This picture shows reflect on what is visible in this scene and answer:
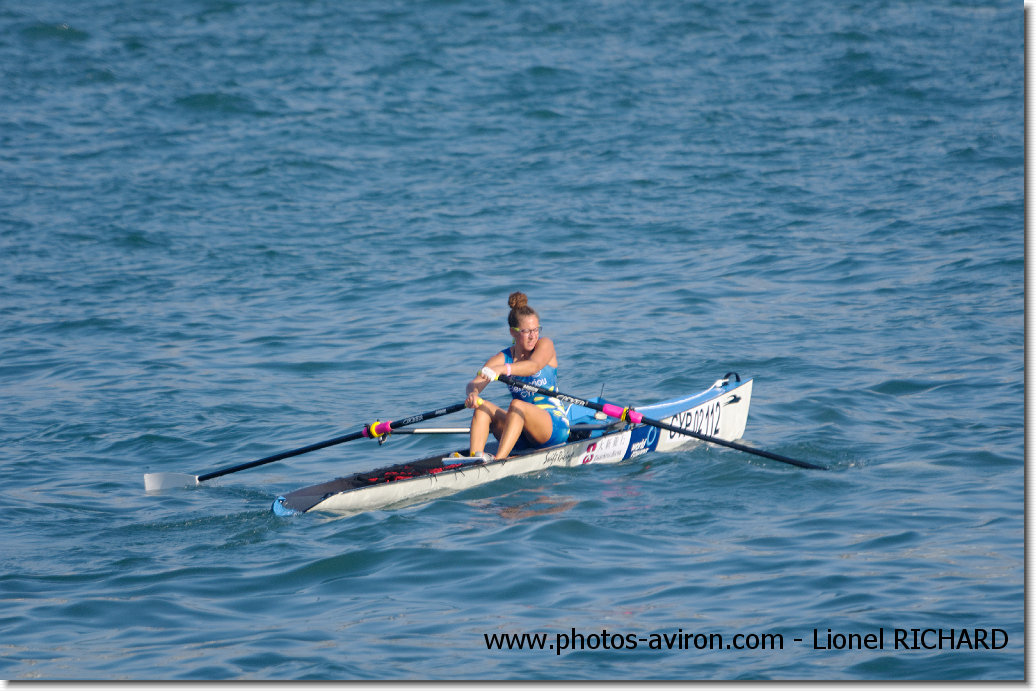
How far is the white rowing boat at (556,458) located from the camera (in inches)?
324

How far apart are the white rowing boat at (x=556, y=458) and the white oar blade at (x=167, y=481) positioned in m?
1.16

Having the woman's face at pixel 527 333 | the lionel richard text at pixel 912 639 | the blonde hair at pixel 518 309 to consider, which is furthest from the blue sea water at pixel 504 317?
the blonde hair at pixel 518 309

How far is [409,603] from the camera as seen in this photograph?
6.52 metres

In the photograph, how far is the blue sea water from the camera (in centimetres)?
630

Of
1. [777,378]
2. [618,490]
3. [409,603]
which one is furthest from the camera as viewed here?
[777,378]

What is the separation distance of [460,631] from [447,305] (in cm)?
907

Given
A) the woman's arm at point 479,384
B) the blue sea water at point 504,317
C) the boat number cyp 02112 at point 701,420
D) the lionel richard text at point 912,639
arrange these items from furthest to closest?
the boat number cyp 02112 at point 701,420
the woman's arm at point 479,384
the blue sea water at point 504,317
the lionel richard text at point 912,639

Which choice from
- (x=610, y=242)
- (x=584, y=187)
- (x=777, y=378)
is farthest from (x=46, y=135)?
(x=777, y=378)

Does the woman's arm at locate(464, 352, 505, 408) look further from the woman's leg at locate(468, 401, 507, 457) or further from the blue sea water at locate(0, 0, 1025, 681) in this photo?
the blue sea water at locate(0, 0, 1025, 681)

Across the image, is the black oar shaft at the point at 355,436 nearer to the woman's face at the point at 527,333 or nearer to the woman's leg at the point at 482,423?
the woman's leg at the point at 482,423

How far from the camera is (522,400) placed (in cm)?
905

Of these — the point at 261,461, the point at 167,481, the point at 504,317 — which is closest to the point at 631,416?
the point at 261,461

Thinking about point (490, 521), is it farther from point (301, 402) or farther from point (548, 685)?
point (301, 402)

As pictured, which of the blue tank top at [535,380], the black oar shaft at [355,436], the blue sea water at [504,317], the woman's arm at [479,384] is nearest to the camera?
the blue sea water at [504,317]
